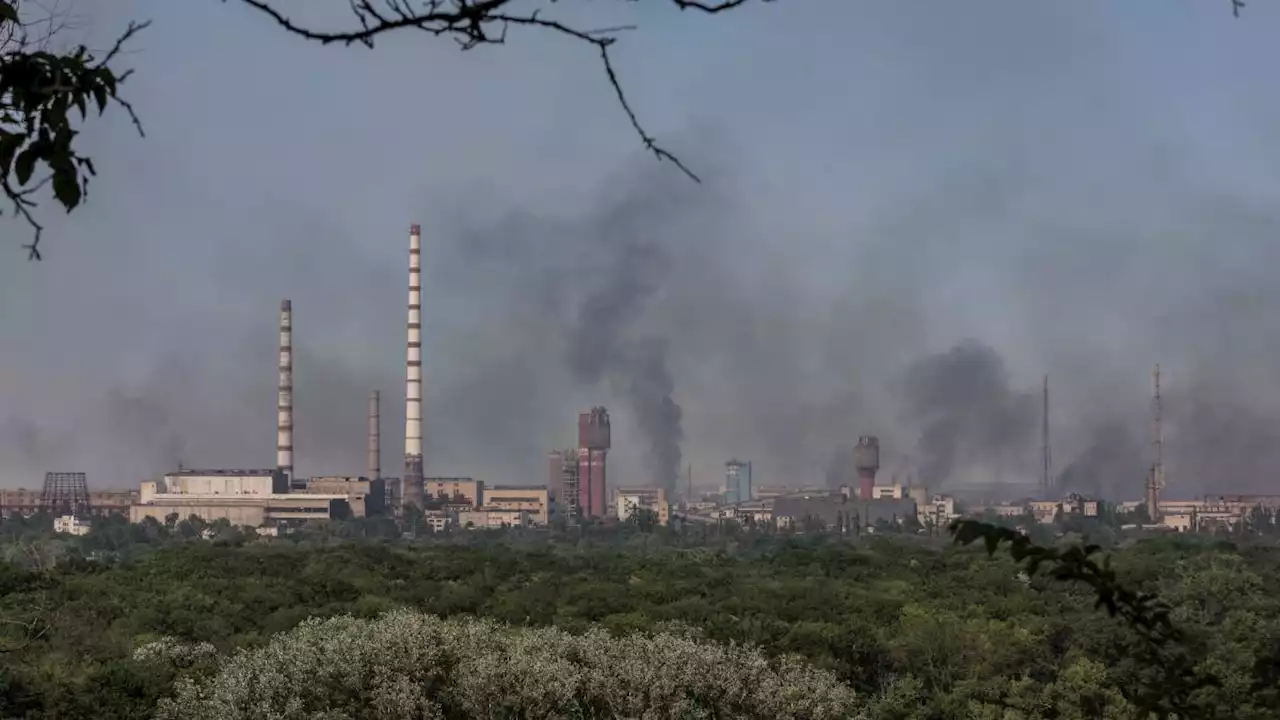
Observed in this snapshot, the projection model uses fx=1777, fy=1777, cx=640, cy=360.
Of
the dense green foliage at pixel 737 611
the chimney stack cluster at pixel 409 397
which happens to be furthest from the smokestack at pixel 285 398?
the dense green foliage at pixel 737 611

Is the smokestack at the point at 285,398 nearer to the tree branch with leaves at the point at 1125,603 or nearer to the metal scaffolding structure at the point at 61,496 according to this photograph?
the metal scaffolding structure at the point at 61,496

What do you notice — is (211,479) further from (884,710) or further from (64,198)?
(64,198)

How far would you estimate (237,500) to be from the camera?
179 meters

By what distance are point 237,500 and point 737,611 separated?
129 metres

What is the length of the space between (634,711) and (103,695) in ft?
37.6

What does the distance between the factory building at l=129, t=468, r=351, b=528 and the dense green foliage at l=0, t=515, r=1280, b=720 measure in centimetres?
8300

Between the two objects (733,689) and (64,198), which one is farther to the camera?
(733,689)

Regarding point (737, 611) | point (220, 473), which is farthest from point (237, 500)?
point (737, 611)

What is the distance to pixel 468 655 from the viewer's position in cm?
3538

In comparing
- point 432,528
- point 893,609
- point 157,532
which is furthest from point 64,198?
point 432,528

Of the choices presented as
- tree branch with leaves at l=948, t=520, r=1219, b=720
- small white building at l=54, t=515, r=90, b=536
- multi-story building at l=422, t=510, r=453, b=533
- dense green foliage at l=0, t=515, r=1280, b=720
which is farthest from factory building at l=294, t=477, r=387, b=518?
tree branch with leaves at l=948, t=520, r=1219, b=720

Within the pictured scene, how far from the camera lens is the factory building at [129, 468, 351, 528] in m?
177

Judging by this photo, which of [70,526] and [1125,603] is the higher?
[1125,603]

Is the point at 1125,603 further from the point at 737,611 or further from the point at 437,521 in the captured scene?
the point at 437,521
